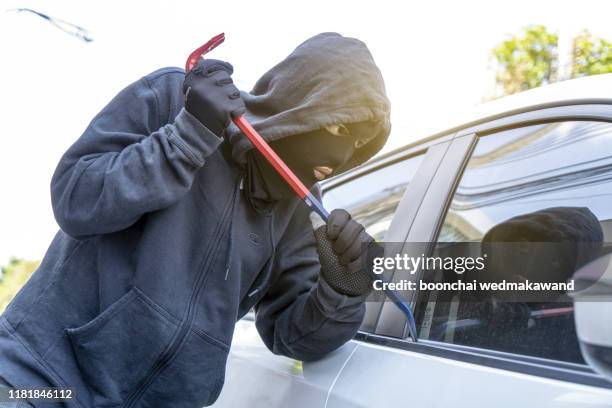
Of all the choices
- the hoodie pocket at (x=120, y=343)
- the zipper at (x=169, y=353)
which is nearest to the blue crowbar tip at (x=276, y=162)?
the zipper at (x=169, y=353)

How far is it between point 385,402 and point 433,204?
0.59 m

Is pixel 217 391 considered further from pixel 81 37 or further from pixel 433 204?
pixel 81 37

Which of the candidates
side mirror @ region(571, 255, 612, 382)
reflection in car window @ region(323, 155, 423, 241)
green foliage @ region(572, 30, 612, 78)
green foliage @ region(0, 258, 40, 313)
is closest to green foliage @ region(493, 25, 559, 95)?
green foliage @ region(572, 30, 612, 78)

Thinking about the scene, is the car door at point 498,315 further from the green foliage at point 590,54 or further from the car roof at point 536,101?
the green foliage at point 590,54

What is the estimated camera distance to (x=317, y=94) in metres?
1.63


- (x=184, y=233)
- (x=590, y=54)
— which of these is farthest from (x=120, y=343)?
(x=590, y=54)

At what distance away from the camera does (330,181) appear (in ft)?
8.15

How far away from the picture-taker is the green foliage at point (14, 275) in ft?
30.4

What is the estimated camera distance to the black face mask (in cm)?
167

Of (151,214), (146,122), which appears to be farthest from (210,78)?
(151,214)

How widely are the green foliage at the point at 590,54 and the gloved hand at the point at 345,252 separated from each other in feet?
26.8

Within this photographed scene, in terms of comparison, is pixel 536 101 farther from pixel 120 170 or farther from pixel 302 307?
pixel 120 170

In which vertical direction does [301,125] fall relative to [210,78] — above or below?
below

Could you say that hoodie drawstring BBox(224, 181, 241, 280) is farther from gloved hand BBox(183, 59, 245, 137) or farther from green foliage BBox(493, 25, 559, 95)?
green foliage BBox(493, 25, 559, 95)
